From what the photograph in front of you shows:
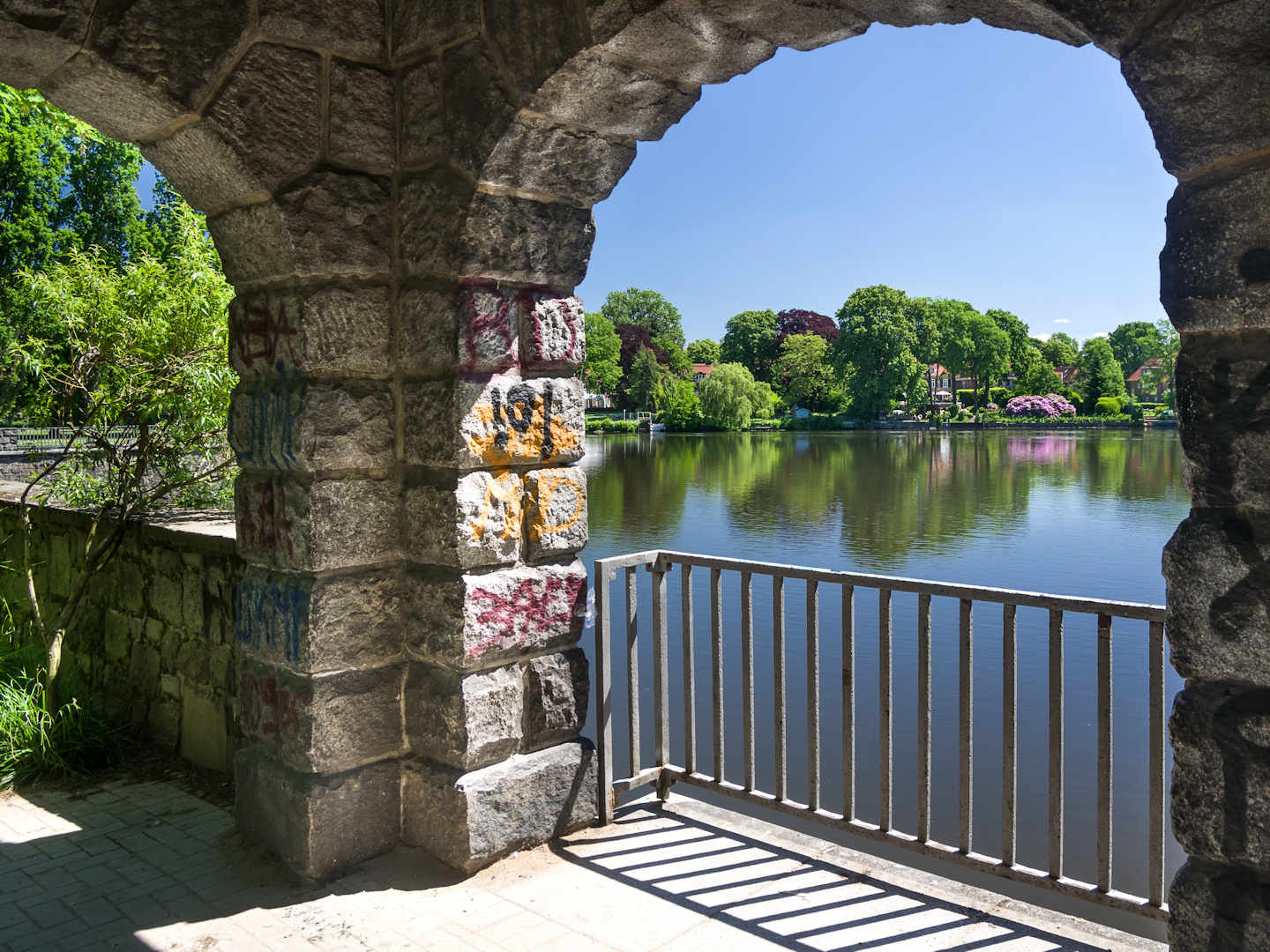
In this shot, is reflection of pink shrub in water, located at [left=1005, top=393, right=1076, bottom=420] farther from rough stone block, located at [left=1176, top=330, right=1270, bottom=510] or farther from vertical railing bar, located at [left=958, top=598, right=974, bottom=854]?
rough stone block, located at [left=1176, top=330, right=1270, bottom=510]

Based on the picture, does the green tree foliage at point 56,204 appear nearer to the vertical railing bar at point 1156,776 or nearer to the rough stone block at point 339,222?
the rough stone block at point 339,222

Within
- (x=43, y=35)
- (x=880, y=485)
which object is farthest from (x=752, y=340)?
(x=43, y=35)

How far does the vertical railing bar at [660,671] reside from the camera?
11.9ft

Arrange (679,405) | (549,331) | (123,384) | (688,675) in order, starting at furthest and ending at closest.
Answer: (679,405), (123,384), (688,675), (549,331)

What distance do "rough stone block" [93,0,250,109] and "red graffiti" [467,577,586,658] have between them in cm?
177

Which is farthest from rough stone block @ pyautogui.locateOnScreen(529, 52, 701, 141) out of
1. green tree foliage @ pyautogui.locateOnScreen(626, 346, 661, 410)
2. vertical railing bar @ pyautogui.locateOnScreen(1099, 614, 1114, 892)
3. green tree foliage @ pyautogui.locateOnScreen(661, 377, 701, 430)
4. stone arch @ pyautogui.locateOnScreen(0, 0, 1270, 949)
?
green tree foliage @ pyautogui.locateOnScreen(626, 346, 661, 410)

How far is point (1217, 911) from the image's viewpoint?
1646 mm

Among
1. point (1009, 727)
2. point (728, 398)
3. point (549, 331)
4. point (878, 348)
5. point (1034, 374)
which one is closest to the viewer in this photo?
point (1009, 727)

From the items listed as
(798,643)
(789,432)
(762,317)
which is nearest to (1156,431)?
(789,432)

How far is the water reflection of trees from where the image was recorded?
18.2 metres

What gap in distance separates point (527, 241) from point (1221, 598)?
7.63ft

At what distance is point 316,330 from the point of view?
121 inches

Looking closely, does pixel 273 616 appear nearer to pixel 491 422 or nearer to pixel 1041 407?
pixel 491 422

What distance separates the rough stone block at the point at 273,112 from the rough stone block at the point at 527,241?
57cm
